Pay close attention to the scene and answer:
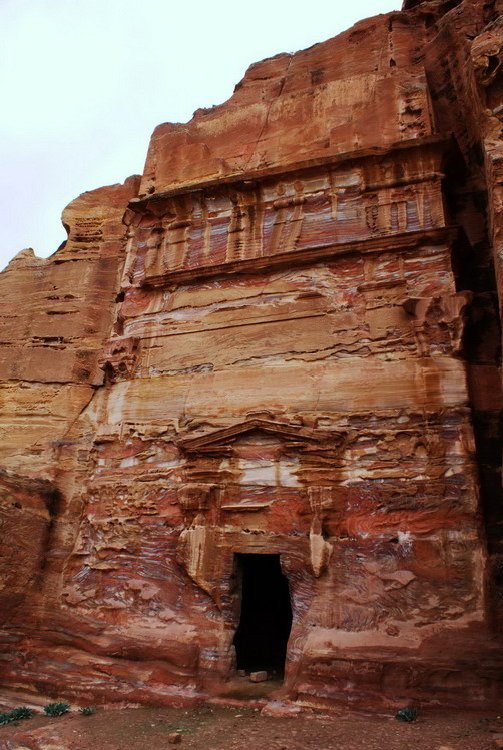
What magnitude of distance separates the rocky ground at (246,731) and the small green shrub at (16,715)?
17 cm

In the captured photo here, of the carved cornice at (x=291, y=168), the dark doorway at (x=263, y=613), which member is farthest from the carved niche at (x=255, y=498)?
the carved cornice at (x=291, y=168)

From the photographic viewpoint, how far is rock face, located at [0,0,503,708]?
7016 mm

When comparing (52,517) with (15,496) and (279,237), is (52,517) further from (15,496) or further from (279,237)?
(279,237)

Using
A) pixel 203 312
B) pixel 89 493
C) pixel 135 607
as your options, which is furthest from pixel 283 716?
pixel 203 312

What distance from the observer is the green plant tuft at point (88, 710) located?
23.1ft

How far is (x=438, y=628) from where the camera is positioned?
6.60 meters

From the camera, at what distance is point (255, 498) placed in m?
8.05

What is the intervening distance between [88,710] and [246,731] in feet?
7.55

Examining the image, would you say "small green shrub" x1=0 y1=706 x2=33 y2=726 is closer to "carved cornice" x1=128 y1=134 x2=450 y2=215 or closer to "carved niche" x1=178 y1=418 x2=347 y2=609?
"carved niche" x1=178 y1=418 x2=347 y2=609

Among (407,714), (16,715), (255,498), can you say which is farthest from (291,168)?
(16,715)

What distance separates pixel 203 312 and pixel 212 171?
339 cm

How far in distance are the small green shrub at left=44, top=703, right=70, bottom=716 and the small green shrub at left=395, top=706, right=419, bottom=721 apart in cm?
416

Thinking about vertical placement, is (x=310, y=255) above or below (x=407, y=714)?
above

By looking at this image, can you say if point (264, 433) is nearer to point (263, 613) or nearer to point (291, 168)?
point (263, 613)
